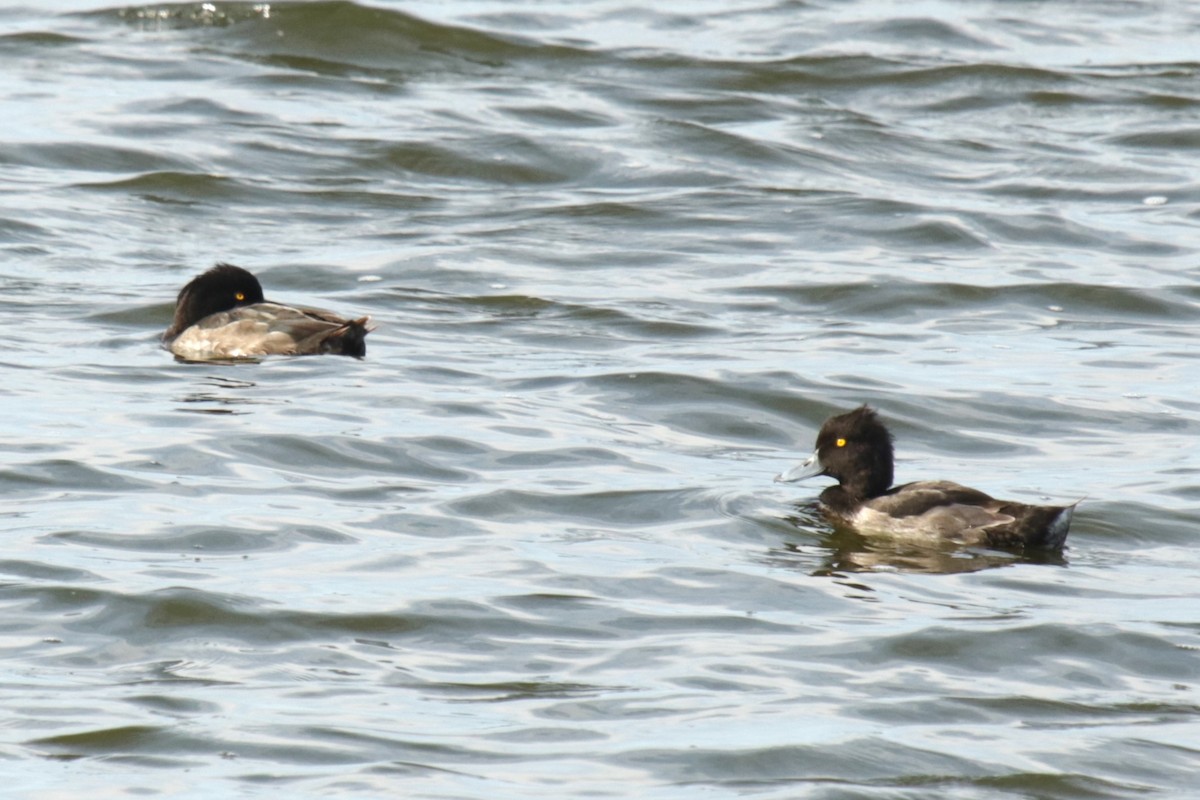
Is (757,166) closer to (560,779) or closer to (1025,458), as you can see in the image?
(1025,458)

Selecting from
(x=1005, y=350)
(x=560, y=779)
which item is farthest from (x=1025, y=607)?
(x=1005, y=350)

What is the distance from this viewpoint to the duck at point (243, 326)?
45.3 feet

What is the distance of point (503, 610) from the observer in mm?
8789

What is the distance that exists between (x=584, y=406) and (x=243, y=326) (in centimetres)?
254

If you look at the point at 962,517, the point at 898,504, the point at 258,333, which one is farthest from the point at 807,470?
the point at 258,333

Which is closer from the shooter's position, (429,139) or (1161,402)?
(1161,402)

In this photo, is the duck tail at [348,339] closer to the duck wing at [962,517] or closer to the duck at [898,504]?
the duck at [898,504]

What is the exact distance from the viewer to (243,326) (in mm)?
14070

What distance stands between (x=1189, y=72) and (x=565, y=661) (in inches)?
774

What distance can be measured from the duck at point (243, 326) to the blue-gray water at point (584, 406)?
0.86 feet

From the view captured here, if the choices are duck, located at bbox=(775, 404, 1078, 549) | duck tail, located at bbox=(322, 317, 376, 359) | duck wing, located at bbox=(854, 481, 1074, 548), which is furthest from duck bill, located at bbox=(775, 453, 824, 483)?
duck tail, located at bbox=(322, 317, 376, 359)

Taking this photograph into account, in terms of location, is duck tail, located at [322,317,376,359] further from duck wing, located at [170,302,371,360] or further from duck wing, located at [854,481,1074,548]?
duck wing, located at [854,481,1074,548]

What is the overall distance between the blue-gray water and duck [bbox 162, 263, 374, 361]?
0.26 m

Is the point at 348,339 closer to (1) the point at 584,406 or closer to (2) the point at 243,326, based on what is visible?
(2) the point at 243,326
